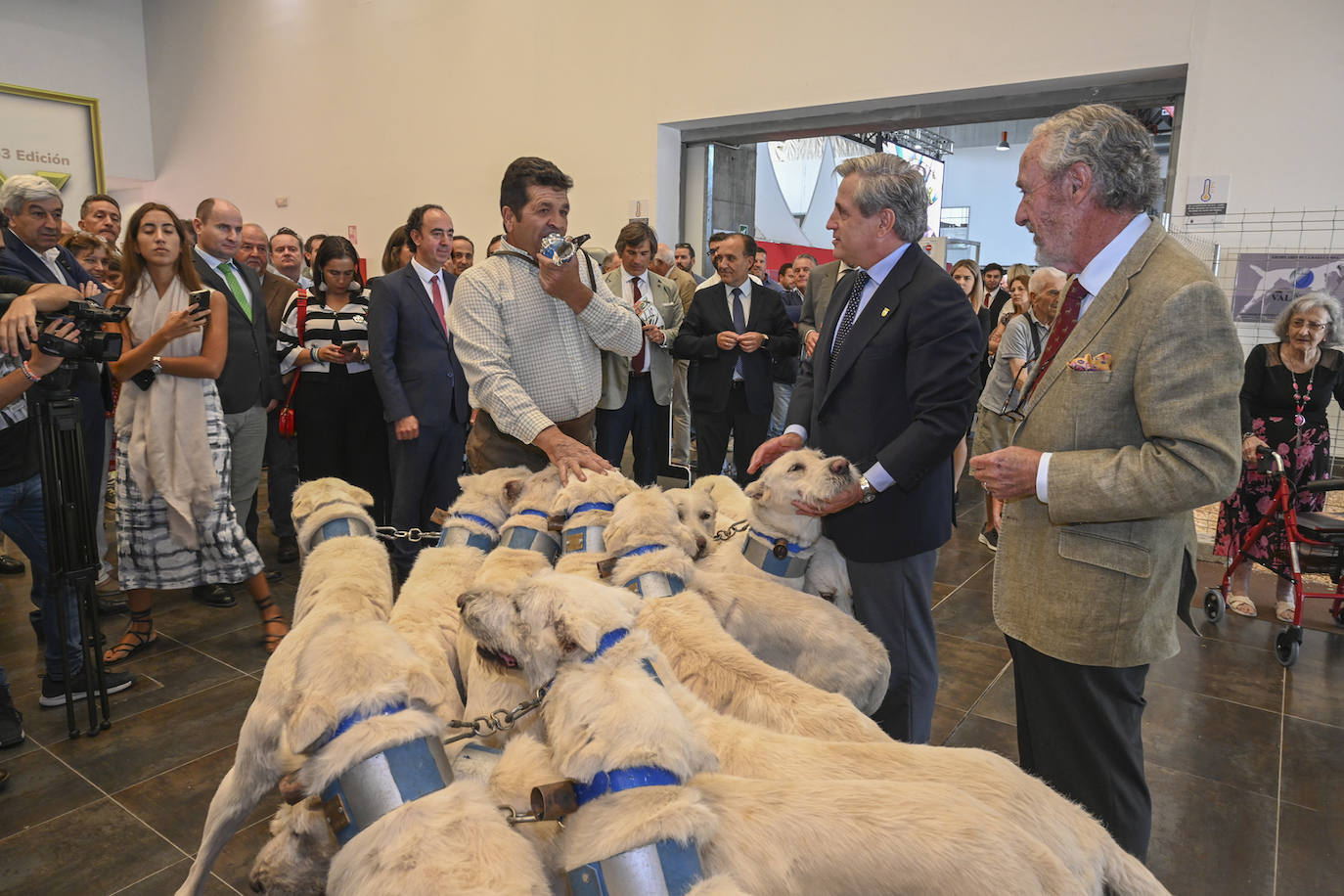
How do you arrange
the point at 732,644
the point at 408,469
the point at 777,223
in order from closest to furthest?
the point at 732,644, the point at 408,469, the point at 777,223

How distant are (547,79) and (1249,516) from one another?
8924 mm

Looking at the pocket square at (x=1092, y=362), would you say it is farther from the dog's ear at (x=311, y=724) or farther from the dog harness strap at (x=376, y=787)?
the dog's ear at (x=311, y=724)

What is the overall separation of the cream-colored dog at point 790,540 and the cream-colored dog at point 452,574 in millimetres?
801

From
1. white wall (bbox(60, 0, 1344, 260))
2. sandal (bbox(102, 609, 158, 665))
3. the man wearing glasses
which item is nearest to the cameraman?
sandal (bbox(102, 609, 158, 665))

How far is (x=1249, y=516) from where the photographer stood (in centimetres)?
497

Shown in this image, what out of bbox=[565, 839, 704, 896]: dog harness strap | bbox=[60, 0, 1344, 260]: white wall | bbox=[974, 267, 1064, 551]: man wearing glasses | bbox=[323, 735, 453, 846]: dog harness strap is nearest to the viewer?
bbox=[565, 839, 704, 896]: dog harness strap

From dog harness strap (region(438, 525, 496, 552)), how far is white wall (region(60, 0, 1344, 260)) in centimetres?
669

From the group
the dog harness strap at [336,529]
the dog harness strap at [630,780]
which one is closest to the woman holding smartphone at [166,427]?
the dog harness strap at [336,529]

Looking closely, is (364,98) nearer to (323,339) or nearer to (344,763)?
(323,339)

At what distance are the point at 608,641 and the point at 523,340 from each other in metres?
1.65

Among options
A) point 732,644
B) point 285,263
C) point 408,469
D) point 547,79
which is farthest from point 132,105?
point 732,644

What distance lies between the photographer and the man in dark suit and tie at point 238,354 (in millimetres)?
4430

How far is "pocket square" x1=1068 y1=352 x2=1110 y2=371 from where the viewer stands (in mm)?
1767

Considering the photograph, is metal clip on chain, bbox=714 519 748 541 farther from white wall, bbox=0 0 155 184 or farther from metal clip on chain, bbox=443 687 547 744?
white wall, bbox=0 0 155 184
